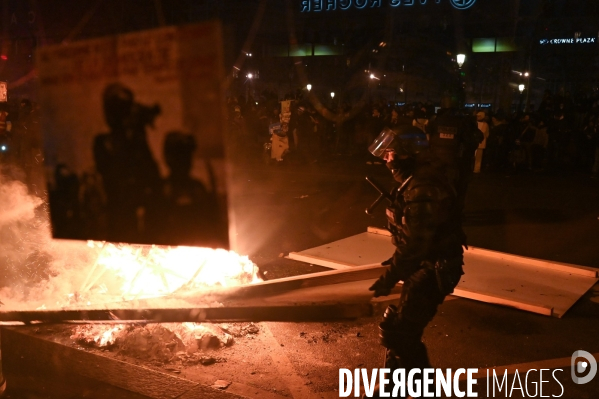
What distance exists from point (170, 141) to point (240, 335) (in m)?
2.08

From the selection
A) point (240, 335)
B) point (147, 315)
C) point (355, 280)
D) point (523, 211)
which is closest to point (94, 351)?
point (147, 315)

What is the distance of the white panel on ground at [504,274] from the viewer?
543 cm

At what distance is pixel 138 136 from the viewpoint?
136 inches

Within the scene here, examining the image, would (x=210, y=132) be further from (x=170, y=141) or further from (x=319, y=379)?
(x=319, y=379)

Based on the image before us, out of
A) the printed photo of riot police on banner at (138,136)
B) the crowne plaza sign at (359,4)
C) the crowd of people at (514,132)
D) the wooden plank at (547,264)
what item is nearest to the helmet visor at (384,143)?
the printed photo of riot police on banner at (138,136)

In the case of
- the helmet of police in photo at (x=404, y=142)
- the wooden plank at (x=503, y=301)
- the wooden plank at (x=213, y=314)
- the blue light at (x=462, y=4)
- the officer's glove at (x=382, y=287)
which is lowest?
the wooden plank at (x=503, y=301)

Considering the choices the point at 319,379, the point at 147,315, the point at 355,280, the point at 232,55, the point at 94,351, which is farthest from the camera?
the point at 355,280

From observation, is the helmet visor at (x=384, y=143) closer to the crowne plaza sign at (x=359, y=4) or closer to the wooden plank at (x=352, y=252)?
the wooden plank at (x=352, y=252)

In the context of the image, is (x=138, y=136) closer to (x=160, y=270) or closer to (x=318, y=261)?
(x=160, y=270)

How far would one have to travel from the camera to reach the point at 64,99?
11.7 ft

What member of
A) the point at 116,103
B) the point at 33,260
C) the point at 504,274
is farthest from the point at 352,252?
the point at 116,103

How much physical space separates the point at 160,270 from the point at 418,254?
3197 mm

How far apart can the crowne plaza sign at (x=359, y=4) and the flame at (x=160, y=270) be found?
2130cm

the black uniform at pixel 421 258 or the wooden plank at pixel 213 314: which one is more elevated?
the black uniform at pixel 421 258
